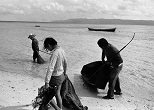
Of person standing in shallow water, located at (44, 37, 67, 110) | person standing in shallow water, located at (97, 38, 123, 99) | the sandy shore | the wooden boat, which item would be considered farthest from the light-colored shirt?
the wooden boat

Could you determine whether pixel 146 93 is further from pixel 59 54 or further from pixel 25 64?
pixel 25 64

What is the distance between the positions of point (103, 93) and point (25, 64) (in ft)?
20.1

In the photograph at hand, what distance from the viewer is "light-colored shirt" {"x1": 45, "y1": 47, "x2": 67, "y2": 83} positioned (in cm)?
368

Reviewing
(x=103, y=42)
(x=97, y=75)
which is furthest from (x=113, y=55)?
(x=97, y=75)

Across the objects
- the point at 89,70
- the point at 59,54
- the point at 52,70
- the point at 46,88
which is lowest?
the point at 89,70

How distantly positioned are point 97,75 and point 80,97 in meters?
0.90

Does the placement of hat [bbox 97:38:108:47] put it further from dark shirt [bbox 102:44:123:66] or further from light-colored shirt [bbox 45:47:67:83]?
light-colored shirt [bbox 45:47:67:83]

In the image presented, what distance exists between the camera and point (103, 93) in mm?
6809

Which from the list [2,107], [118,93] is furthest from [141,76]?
[2,107]

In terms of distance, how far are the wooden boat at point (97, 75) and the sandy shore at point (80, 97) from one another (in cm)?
39

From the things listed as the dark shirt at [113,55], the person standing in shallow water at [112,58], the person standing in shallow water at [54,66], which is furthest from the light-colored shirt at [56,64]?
the dark shirt at [113,55]

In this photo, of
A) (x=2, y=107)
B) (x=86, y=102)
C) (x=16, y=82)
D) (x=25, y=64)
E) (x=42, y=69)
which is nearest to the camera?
(x=2, y=107)

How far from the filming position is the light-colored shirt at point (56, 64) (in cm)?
368

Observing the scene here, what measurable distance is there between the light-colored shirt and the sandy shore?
168 centimetres
